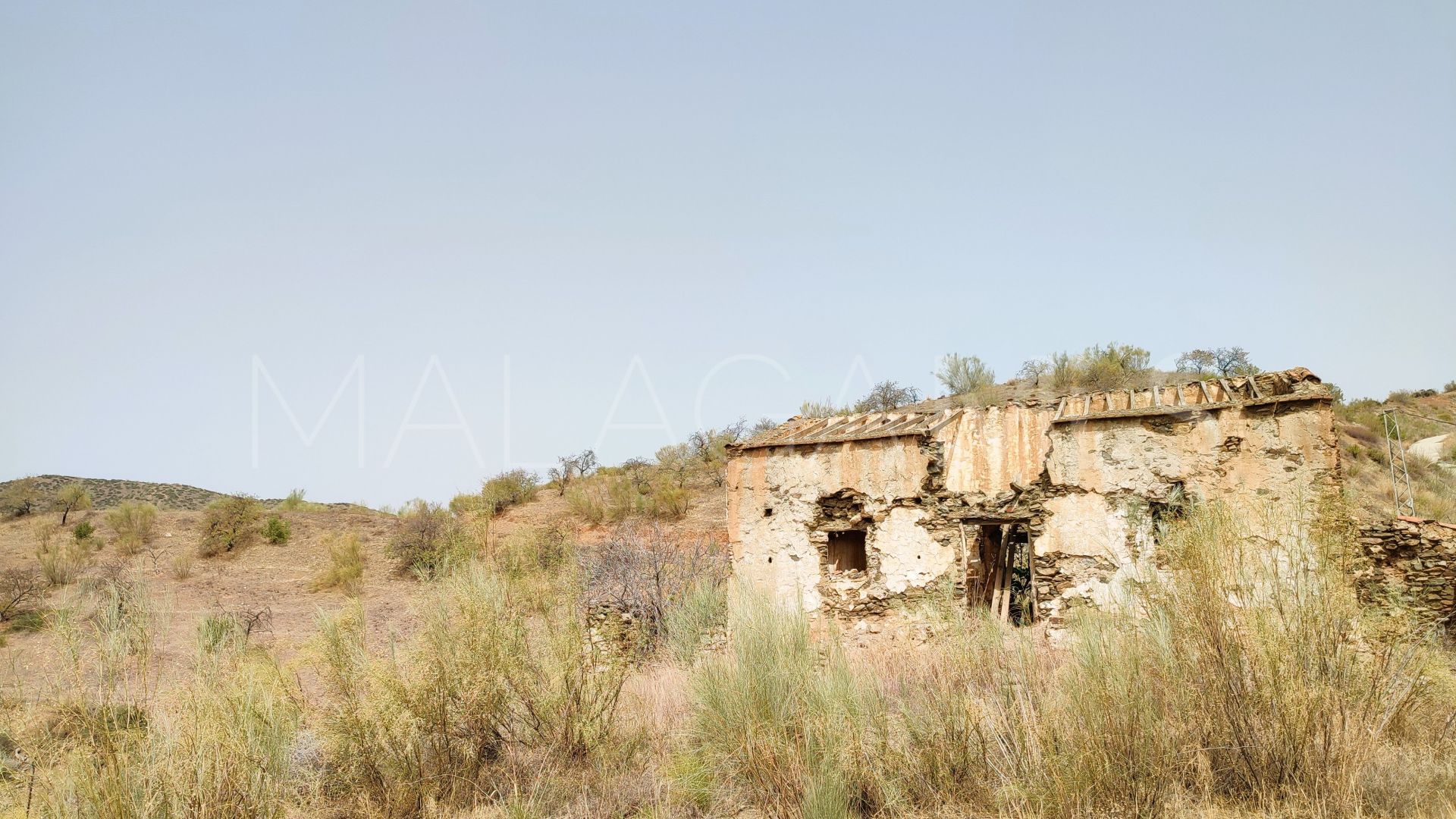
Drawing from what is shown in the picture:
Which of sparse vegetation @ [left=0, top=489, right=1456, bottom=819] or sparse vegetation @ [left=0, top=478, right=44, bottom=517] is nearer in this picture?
sparse vegetation @ [left=0, top=489, right=1456, bottom=819]

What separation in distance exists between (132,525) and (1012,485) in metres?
24.9

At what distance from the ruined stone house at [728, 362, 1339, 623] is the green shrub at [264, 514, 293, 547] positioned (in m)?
17.8

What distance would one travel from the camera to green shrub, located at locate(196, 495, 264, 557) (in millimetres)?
22844

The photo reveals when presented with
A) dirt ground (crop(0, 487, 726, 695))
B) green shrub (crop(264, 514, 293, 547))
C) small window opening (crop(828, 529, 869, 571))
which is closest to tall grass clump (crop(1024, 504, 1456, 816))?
small window opening (crop(828, 529, 869, 571))

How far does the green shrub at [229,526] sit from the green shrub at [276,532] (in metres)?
0.30

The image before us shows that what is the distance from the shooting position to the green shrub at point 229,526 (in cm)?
2284

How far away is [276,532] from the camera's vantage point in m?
23.9

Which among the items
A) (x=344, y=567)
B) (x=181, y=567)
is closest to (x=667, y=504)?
(x=344, y=567)

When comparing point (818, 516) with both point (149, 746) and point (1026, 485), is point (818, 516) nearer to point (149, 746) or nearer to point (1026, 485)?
point (1026, 485)

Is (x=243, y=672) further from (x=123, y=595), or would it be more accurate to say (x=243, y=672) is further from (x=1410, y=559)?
(x=1410, y=559)

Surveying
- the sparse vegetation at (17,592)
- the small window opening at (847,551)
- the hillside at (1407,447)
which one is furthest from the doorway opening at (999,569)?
the sparse vegetation at (17,592)

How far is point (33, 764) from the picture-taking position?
4.63 meters

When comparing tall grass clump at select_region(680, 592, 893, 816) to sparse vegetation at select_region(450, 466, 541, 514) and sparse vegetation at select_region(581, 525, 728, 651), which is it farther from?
sparse vegetation at select_region(450, 466, 541, 514)

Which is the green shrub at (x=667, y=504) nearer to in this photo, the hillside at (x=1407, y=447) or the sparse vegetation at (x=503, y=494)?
the sparse vegetation at (x=503, y=494)
